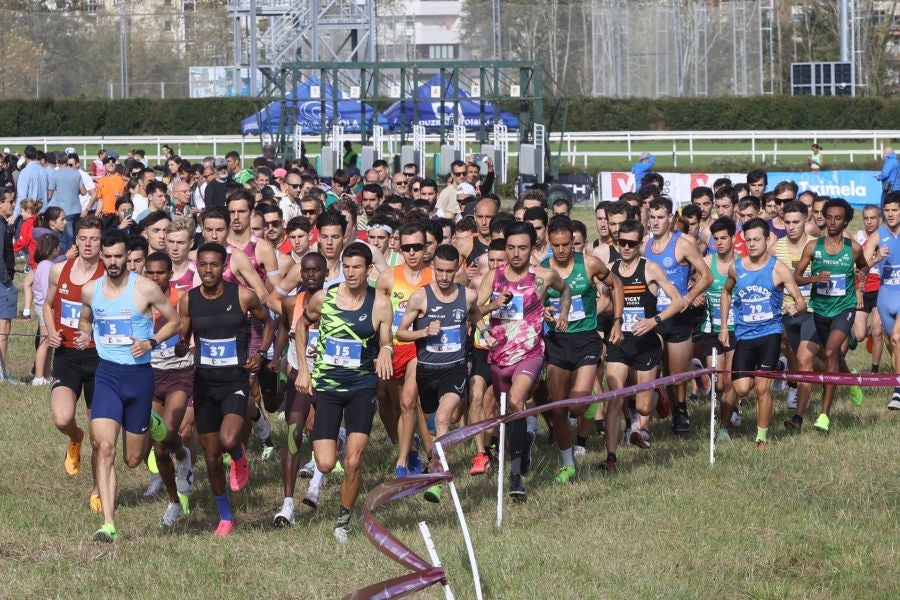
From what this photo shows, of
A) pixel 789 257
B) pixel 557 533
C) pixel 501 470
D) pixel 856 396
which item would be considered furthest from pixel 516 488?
pixel 856 396

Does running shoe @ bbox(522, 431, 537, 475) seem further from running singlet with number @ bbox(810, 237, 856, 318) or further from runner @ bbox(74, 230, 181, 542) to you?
running singlet with number @ bbox(810, 237, 856, 318)

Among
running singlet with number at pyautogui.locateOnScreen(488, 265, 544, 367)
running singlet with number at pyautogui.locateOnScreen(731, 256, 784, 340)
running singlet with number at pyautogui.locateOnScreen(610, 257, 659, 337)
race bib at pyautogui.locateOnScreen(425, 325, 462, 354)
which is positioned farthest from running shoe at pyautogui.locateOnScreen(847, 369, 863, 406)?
race bib at pyautogui.locateOnScreen(425, 325, 462, 354)

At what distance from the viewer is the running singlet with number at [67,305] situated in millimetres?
10430

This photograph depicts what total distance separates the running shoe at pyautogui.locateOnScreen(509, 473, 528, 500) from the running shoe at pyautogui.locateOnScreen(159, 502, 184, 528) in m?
2.33

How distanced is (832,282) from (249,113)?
1752 inches

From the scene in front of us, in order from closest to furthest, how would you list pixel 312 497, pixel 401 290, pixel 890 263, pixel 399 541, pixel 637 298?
1. pixel 399 541
2. pixel 312 497
3. pixel 401 290
4. pixel 637 298
5. pixel 890 263

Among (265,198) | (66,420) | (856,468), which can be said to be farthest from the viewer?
(265,198)

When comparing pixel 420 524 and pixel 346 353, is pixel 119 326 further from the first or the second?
pixel 420 524

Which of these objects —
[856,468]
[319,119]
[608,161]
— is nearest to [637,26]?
[608,161]

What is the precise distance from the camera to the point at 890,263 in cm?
1358

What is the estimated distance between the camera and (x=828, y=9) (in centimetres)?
7312

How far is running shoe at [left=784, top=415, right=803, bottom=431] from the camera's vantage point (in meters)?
12.9

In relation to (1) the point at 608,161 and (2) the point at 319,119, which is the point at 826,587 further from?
(1) the point at 608,161

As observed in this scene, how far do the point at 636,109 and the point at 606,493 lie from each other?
153ft
